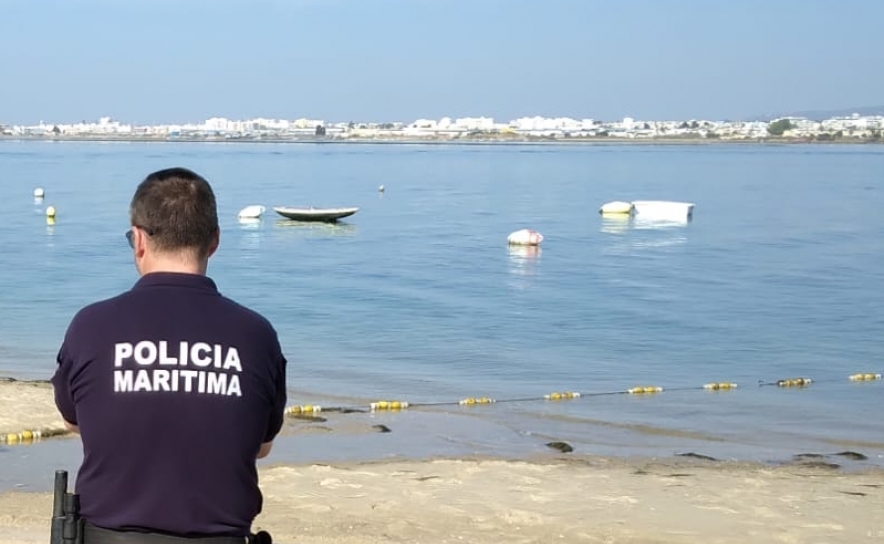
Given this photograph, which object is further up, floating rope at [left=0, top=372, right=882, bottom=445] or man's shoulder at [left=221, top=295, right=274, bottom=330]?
man's shoulder at [left=221, top=295, right=274, bottom=330]

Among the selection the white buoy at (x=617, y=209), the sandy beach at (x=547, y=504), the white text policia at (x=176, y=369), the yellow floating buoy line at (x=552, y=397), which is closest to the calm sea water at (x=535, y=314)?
the yellow floating buoy line at (x=552, y=397)

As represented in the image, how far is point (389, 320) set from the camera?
92.6 feet

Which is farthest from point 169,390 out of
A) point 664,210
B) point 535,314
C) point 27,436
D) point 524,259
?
point 664,210

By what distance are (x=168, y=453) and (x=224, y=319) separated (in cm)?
39

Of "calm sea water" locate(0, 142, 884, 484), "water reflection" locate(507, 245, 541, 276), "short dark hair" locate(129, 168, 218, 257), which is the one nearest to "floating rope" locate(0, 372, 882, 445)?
"calm sea water" locate(0, 142, 884, 484)

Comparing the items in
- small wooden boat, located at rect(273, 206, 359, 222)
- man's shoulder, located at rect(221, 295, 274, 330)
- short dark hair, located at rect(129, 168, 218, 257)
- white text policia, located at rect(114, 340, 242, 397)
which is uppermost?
short dark hair, located at rect(129, 168, 218, 257)

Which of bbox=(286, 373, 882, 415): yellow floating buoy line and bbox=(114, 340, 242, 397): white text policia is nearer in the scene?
bbox=(114, 340, 242, 397): white text policia

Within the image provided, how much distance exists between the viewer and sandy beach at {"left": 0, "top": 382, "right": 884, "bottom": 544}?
1004 centimetres

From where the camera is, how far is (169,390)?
347 centimetres

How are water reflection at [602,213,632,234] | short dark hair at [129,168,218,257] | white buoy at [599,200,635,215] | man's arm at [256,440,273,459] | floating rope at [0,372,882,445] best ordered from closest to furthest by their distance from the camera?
short dark hair at [129,168,218,257] → man's arm at [256,440,273,459] → floating rope at [0,372,882,445] → water reflection at [602,213,632,234] → white buoy at [599,200,635,215]

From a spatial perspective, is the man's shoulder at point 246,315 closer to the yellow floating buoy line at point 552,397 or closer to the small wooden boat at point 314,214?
the yellow floating buoy line at point 552,397

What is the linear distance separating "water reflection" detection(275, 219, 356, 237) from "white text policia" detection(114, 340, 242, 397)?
5367 centimetres

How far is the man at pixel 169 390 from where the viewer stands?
3490mm

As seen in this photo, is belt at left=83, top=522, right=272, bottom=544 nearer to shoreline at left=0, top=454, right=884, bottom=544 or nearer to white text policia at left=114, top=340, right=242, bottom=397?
white text policia at left=114, top=340, right=242, bottom=397
